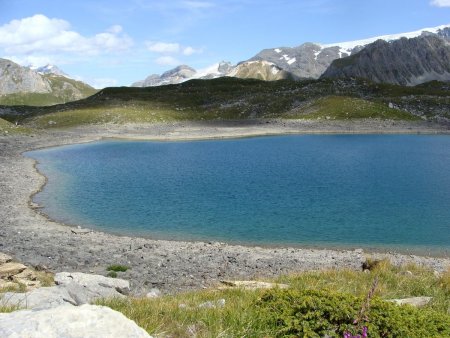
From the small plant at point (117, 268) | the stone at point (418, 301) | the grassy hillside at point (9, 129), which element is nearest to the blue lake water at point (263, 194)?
the small plant at point (117, 268)

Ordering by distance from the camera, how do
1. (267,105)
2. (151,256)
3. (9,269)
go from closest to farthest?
(9,269)
(151,256)
(267,105)

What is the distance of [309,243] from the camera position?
31.5 metres

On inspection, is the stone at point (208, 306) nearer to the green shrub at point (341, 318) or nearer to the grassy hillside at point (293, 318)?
the grassy hillside at point (293, 318)

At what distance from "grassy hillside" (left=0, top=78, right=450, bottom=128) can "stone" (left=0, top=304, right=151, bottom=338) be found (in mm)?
115440

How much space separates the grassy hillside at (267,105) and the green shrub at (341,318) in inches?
4381

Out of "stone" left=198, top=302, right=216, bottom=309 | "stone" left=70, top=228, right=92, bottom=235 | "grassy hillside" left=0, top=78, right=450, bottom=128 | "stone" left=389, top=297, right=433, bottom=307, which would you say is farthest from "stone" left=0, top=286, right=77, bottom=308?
"grassy hillside" left=0, top=78, right=450, bottom=128

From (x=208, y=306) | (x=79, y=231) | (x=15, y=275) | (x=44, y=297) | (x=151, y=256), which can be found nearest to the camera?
(x=208, y=306)

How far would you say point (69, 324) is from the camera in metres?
5.54

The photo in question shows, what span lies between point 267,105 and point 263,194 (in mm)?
92231

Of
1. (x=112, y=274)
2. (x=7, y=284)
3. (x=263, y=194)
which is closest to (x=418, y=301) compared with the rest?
(x=7, y=284)

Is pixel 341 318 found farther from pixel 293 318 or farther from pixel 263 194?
pixel 263 194

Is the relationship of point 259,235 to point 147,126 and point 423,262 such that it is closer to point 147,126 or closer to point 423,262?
point 423,262

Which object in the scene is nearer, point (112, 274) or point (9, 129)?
point (112, 274)

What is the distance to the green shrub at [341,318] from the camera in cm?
802
